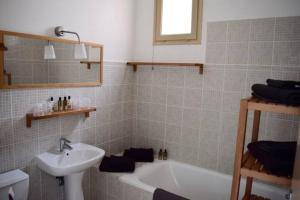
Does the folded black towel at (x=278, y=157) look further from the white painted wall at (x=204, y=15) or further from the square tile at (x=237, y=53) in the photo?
the white painted wall at (x=204, y=15)

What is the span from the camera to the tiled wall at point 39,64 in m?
1.83

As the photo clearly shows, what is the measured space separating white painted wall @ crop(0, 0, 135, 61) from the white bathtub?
4.10 feet

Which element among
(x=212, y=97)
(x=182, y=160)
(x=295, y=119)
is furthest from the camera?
(x=182, y=160)

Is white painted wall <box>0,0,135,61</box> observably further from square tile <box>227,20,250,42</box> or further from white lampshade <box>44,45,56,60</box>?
square tile <box>227,20,250,42</box>

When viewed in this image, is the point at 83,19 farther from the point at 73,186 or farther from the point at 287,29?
the point at 287,29

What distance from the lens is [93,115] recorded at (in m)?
2.54

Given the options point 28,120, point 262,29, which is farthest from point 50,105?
point 262,29

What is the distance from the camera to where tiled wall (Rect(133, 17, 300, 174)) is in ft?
7.04

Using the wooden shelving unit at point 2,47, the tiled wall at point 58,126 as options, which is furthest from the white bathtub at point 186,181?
the wooden shelving unit at point 2,47

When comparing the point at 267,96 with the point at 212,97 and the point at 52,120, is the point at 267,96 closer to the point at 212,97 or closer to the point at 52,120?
the point at 212,97

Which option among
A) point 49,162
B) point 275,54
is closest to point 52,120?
point 49,162

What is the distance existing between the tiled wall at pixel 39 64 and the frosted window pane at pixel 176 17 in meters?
0.91

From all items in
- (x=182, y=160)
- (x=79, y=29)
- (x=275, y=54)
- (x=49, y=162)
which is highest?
(x=79, y=29)

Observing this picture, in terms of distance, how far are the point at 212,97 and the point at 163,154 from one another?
0.85m
